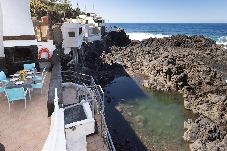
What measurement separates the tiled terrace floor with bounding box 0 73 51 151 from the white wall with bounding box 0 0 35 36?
474 cm

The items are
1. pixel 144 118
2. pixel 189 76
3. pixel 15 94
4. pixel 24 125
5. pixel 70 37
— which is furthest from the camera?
pixel 189 76

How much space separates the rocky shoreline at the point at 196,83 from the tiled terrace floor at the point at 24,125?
32.5ft

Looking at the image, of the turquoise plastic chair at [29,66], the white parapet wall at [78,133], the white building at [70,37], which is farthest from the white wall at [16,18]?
the white parapet wall at [78,133]

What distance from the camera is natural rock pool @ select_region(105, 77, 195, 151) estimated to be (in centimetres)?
1762

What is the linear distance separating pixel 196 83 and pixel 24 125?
21078mm

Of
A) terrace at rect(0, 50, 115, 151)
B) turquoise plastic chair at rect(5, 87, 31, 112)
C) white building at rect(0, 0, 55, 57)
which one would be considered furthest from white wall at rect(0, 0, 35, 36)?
turquoise plastic chair at rect(5, 87, 31, 112)

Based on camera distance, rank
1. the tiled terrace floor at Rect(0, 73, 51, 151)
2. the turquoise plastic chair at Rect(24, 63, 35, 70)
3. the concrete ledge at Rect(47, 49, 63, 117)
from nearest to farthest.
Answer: the tiled terrace floor at Rect(0, 73, 51, 151)
the concrete ledge at Rect(47, 49, 63, 117)
the turquoise plastic chair at Rect(24, 63, 35, 70)

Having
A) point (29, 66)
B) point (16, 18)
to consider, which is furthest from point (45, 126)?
point (16, 18)

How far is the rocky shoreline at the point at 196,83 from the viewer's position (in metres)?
17.1

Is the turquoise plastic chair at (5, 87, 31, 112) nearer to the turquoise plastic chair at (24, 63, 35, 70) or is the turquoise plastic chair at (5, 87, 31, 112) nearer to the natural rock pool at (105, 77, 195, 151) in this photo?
the turquoise plastic chair at (24, 63, 35, 70)

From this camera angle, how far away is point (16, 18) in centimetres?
1484

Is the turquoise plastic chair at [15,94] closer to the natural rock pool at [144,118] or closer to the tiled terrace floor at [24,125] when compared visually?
the tiled terrace floor at [24,125]

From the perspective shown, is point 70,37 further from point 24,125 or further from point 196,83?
point 24,125

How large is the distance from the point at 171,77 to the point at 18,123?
2147cm
